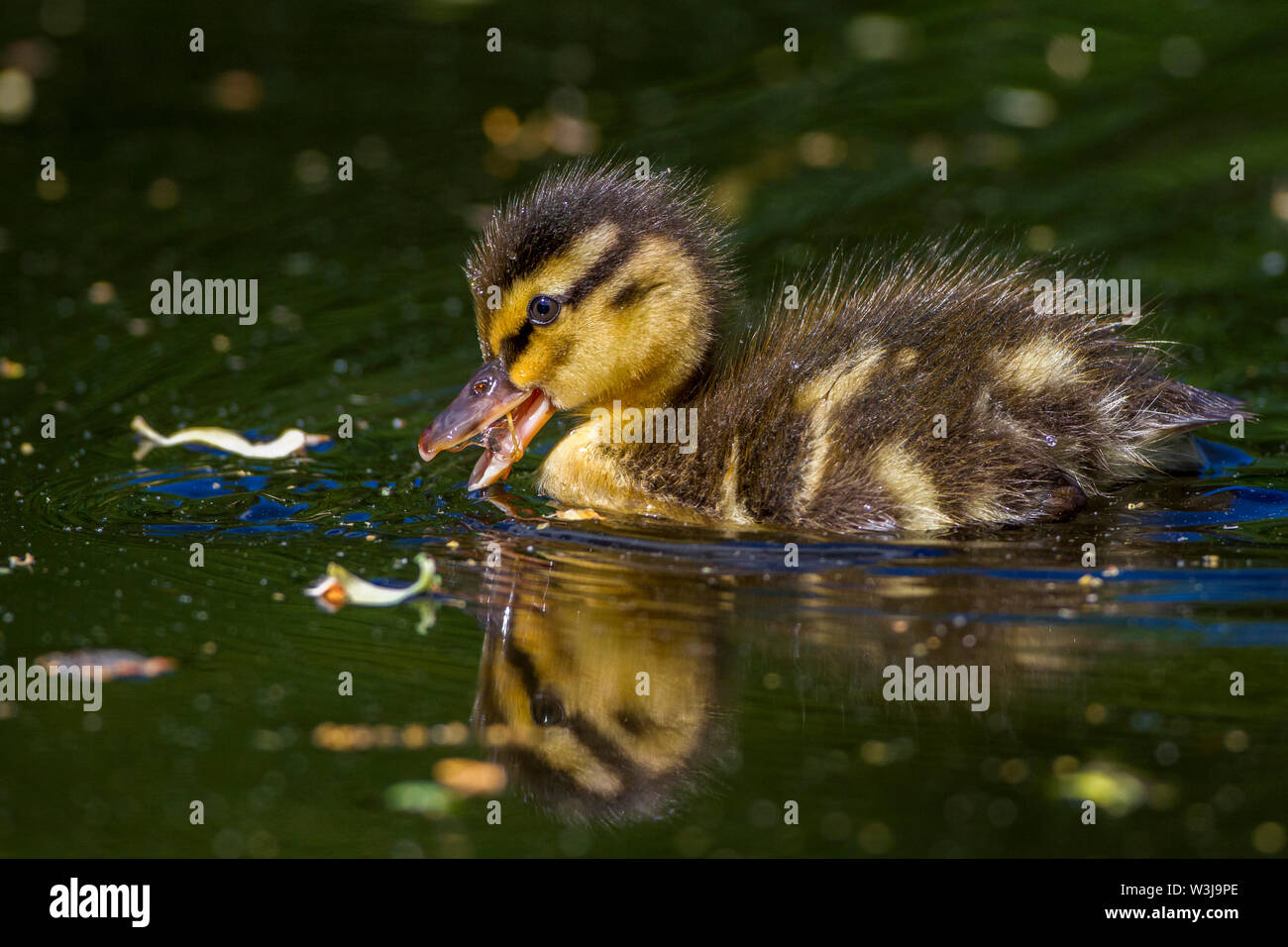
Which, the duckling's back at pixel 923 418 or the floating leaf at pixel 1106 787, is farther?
the duckling's back at pixel 923 418

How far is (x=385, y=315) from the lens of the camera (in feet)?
23.5

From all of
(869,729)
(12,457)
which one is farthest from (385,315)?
(869,729)

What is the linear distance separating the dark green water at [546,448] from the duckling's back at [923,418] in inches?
5.6

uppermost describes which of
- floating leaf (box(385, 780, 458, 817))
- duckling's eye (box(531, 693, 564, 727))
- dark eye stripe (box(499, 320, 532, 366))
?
dark eye stripe (box(499, 320, 532, 366))

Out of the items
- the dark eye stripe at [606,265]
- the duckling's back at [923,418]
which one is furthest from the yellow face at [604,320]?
the duckling's back at [923,418]

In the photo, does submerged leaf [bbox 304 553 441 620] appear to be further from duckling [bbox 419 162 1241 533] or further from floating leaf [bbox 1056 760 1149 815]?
floating leaf [bbox 1056 760 1149 815]

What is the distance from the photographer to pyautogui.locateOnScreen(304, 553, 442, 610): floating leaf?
14.7 feet

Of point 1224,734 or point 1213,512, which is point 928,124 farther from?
point 1224,734

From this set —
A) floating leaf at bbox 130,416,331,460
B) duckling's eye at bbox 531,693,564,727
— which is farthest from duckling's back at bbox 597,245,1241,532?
floating leaf at bbox 130,416,331,460

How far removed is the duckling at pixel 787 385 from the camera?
476 centimetres

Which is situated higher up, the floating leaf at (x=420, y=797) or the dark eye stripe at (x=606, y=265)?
the dark eye stripe at (x=606, y=265)

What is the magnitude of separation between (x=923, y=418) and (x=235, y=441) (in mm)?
2380

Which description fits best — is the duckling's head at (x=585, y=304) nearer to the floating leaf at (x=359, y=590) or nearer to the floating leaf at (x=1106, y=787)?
the floating leaf at (x=359, y=590)

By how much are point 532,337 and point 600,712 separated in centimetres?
161
